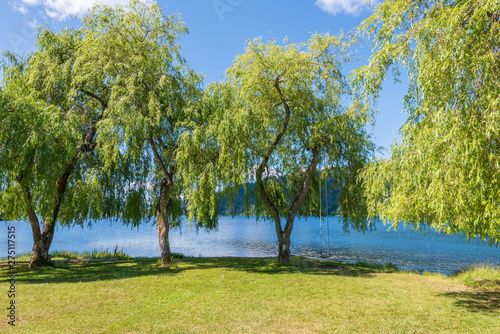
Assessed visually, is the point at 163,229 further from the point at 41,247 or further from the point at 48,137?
the point at 48,137

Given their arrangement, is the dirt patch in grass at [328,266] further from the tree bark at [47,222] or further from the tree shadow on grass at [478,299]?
the tree bark at [47,222]

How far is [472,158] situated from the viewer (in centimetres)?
564

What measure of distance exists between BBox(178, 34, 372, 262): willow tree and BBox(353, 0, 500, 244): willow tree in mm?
5062

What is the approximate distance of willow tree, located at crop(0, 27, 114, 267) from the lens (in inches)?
437

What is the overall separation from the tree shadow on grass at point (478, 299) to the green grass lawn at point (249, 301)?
3 cm

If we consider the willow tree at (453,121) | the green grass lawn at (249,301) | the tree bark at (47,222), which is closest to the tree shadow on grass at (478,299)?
the green grass lawn at (249,301)

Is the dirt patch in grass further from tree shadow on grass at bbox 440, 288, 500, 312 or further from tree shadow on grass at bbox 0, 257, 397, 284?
tree shadow on grass at bbox 440, 288, 500, 312

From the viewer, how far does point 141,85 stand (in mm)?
13156

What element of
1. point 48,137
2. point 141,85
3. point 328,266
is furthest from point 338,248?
point 48,137

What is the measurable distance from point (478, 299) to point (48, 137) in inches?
568

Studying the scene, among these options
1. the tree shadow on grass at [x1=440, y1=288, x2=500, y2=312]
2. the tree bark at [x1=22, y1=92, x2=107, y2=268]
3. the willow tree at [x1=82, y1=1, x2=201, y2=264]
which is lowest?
the tree shadow on grass at [x1=440, y1=288, x2=500, y2=312]

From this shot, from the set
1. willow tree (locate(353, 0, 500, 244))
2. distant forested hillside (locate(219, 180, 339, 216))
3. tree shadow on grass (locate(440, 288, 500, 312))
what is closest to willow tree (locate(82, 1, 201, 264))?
distant forested hillside (locate(219, 180, 339, 216))

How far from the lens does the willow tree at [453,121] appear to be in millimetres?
A: 5801

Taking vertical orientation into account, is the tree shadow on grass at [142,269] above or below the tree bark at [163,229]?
below
